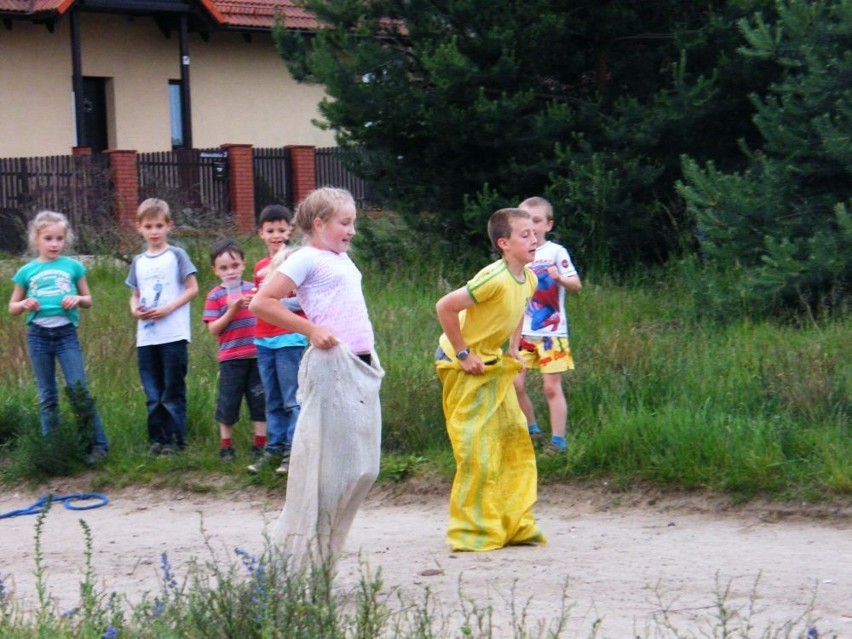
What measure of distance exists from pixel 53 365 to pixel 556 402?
3.34 metres

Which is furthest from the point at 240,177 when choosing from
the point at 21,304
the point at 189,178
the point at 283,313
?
the point at 283,313

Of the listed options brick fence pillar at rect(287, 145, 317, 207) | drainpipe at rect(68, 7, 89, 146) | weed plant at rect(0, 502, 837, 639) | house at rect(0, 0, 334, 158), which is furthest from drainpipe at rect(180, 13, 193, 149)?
weed plant at rect(0, 502, 837, 639)

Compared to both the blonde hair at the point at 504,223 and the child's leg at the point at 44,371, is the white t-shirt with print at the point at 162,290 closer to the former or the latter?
the child's leg at the point at 44,371

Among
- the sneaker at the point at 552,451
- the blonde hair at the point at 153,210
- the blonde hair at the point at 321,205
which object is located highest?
the blonde hair at the point at 153,210

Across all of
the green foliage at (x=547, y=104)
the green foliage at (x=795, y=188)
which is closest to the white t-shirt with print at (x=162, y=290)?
the green foliage at (x=795, y=188)

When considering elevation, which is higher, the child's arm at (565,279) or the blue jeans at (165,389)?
the child's arm at (565,279)

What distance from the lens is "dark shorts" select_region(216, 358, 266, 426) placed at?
8211 millimetres

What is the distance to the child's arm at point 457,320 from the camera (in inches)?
242

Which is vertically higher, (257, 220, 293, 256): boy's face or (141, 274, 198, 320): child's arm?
(257, 220, 293, 256): boy's face

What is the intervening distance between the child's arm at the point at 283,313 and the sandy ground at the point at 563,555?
81 cm

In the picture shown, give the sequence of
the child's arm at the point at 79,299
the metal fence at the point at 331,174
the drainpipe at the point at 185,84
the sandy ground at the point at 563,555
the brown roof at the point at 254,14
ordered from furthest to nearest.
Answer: the brown roof at the point at 254,14, the drainpipe at the point at 185,84, the metal fence at the point at 331,174, the child's arm at the point at 79,299, the sandy ground at the point at 563,555

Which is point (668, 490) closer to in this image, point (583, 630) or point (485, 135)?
point (583, 630)

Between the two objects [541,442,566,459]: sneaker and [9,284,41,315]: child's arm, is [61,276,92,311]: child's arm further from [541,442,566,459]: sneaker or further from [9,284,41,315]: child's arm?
[541,442,566,459]: sneaker

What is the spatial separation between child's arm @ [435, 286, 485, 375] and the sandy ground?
3.00 feet
